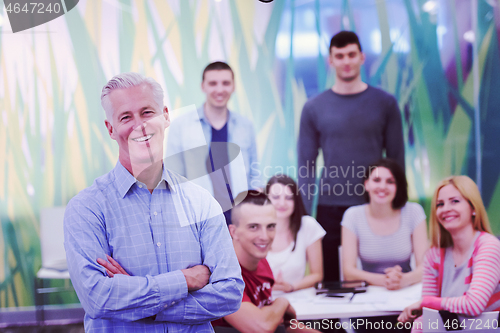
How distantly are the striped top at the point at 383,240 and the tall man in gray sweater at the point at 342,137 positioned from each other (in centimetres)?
10

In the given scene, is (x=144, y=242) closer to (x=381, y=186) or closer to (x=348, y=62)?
(x=381, y=186)

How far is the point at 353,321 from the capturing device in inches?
106

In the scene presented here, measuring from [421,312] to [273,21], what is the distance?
2.29 meters

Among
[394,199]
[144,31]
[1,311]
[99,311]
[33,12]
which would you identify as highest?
[33,12]

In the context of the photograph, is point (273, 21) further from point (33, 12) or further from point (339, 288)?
point (339, 288)

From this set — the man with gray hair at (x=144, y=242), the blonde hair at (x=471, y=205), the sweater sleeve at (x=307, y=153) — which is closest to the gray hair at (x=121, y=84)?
the man with gray hair at (x=144, y=242)

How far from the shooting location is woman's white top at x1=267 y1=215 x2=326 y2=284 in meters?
2.71

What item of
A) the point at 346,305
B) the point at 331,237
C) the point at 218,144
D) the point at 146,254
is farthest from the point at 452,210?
the point at 146,254

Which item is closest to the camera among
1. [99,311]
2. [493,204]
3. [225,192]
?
[99,311]

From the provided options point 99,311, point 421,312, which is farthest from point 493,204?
point 99,311

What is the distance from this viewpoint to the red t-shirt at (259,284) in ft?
8.39

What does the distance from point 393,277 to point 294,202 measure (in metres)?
0.88

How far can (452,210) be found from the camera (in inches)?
109

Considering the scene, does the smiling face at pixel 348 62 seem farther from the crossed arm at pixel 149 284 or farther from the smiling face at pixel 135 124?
the crossed arm at pixel 149 284
